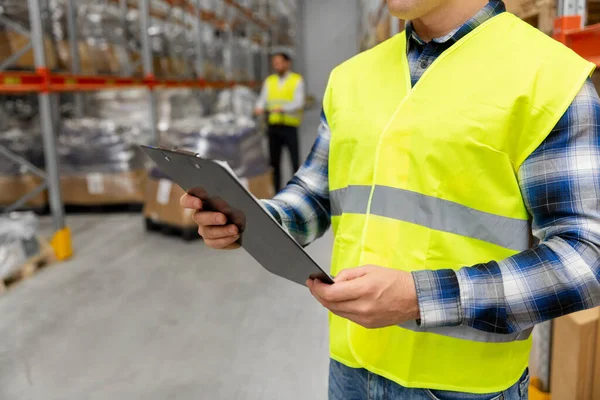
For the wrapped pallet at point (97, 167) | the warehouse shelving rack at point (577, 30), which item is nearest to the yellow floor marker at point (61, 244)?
the wrapped pallet at point (97, 167)

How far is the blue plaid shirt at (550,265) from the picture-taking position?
0.84 m

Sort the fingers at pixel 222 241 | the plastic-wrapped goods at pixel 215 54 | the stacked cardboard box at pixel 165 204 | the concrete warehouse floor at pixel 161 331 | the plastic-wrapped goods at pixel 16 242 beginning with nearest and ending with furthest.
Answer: the fingers at pixel 222 241, the concrete warehouse floor at pixel 161 331, the plastic-wrapped goods at pixel 16 242, the stacked cardboard box at pixel 165 204, the plastic-wrapped goods at pixel 215 54

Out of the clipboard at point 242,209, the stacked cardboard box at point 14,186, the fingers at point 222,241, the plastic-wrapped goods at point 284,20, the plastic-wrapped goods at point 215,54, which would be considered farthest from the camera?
the plastic-wrapped goods at point 284,20

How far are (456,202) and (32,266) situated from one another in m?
4.12

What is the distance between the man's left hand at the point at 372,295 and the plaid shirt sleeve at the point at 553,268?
0.02 metres

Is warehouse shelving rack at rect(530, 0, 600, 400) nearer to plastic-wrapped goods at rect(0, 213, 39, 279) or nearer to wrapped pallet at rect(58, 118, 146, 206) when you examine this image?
plastic-wrapped goods at rect(0, 213, 39, 279)

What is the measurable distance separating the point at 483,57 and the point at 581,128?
205mm

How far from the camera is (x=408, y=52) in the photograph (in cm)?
108

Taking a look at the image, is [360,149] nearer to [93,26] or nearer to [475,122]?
[475,122]

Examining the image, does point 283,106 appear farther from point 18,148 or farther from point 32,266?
point 32,266

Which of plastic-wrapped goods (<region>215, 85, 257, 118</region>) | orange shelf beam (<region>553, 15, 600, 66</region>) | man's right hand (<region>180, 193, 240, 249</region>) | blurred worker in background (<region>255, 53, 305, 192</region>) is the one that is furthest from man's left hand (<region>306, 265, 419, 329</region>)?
plastic-wrapped goods (<region>215, 85, 257, 118</region>)

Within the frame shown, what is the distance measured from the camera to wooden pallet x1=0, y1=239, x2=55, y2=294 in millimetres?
4117

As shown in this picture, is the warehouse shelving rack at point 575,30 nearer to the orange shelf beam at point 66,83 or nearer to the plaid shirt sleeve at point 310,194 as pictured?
the plaid shirt sleeve at point 310,194

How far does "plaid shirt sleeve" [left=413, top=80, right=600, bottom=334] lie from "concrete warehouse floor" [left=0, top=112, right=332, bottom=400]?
1.97 metres
